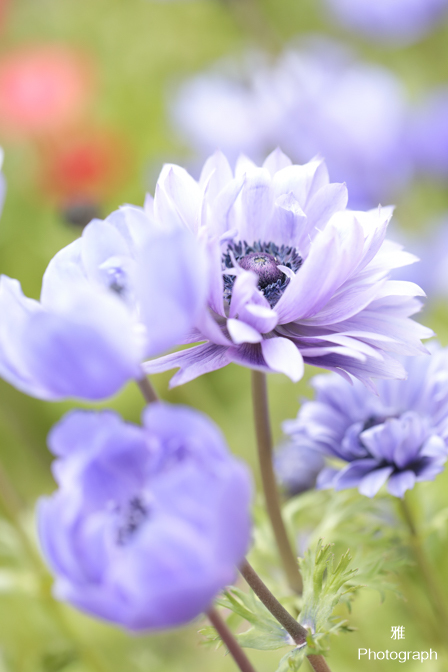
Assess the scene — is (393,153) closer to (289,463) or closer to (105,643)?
(289,463)

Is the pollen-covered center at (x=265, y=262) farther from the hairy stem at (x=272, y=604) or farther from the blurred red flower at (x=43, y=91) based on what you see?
the blurred red flower at (x=43, y=91)

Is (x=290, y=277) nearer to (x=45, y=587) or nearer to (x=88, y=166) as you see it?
(x=45, y=587)

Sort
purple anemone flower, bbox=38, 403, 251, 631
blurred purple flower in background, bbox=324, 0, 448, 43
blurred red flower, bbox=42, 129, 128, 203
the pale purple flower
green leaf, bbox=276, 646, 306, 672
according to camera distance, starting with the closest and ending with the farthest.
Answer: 1. purple anemone flower, bbox=38, 403, 251, 631
2. green leaf, bbox=276, 646, 306, 672
3. the pale purple flower
4. blurred red flower, bbox=42, 129, 128, 203
5. blurred purple flower in background, bbox=324, 0, 448, 43

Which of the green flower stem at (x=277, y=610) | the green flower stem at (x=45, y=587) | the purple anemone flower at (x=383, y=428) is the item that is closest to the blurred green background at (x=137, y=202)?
the green flower stem at (x=45, y=587)

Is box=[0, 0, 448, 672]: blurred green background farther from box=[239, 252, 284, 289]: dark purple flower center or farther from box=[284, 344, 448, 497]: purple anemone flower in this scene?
box=[239, 252, 284, 289]: dark purple flower center

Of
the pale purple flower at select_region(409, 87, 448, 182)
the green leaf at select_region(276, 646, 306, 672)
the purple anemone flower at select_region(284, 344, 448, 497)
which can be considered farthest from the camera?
the pale purple flower at select_region(409, 87, 448, 182)

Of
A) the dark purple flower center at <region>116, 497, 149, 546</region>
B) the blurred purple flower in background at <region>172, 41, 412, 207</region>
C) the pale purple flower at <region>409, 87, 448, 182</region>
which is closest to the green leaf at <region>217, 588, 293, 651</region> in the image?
the dark purple flower center at <region>116, 497, 149, 546</region>

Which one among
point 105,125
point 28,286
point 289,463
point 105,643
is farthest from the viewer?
point 105,125

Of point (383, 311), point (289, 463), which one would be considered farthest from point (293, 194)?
point (289, 463)
